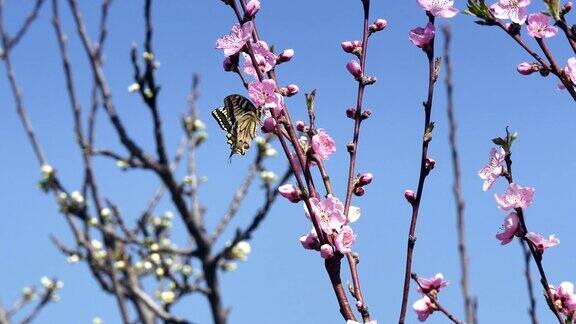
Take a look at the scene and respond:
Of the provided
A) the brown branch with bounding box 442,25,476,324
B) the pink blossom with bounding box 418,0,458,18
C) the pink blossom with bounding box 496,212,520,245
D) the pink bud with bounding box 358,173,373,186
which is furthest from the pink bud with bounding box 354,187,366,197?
the brown branch with bounding box 442,25,476,324

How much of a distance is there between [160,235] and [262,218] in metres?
2.43

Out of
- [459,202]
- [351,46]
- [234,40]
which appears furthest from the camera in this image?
[459,202]

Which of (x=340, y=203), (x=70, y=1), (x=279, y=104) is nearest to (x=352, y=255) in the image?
(x=340, y=203)

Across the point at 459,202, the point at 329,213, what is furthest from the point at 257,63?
the point at 459,202

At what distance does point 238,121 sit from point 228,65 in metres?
0.14

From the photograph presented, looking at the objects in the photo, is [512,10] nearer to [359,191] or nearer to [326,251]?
[359,191]

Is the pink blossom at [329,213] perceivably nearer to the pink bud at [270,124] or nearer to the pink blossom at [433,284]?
the pink bud at [270,124]

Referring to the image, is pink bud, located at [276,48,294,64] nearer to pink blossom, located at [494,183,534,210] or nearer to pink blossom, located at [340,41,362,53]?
pink blossom, located at [340,41,362,53]

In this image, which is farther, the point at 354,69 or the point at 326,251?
the point at 354,69

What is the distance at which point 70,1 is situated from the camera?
17.3ft

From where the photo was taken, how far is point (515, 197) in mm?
1491

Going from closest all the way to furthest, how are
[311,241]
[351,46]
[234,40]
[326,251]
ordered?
[326,251], [311,241], [234,40], [351,46]

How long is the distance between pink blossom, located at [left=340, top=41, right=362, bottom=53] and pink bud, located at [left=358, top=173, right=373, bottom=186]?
331 mm

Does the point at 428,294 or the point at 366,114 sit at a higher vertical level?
the point at 366,114
